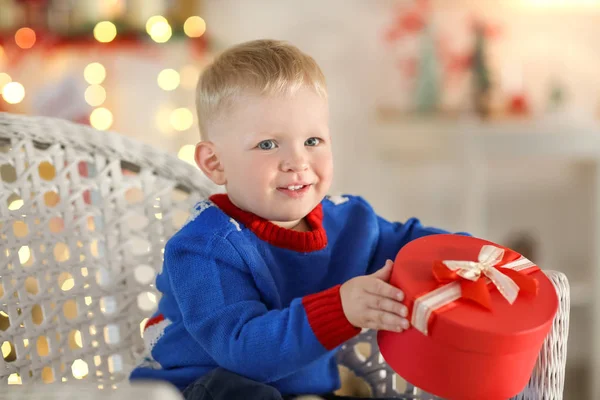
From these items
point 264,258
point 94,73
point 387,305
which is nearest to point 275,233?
point 264,258

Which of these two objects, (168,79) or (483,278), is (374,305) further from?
(168,79)

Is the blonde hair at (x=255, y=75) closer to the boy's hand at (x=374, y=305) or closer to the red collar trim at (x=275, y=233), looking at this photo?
the red collar trim at (x=275, y=233)

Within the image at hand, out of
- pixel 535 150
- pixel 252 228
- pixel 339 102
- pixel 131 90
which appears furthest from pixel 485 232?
pixel 252 228

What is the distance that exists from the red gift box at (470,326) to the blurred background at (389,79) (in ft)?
4.94

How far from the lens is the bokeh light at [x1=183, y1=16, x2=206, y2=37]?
2.38 meters

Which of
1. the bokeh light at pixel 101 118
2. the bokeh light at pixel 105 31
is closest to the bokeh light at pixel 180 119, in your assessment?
the bokeh light at pixel 101 118

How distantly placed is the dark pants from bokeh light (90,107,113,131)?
5.73 ft

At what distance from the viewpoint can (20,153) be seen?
3.24 feet

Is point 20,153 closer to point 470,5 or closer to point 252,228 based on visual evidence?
point 252,228

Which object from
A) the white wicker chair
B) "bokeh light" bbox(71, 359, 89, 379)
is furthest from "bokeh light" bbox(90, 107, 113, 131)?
"bokeh light" bbox(71, 359, 89, 379)

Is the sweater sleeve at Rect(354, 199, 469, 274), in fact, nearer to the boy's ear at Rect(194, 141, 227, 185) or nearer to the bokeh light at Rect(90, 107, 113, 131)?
the boy's ear at Rect(194, 141, 227, 185)

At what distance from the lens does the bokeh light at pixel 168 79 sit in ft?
7.94

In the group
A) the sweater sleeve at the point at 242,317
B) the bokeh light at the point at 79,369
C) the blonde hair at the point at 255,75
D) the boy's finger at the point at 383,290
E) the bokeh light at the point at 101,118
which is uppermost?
the blonde hair at the point at 255,75

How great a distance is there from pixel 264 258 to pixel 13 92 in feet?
6.28
